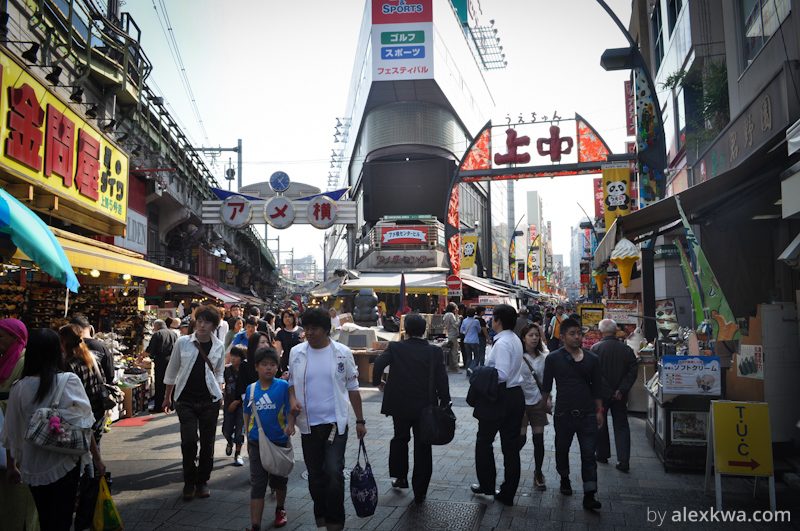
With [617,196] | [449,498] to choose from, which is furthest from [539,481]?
[617,196]

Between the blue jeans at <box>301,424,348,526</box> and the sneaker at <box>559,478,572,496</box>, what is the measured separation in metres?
2.37

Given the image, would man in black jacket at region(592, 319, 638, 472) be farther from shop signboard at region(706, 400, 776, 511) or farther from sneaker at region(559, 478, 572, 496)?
shop signboard at region(706, 400, 776, 511)

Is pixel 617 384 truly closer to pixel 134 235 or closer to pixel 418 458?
pixel 418 458

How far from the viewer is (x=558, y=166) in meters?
23.4

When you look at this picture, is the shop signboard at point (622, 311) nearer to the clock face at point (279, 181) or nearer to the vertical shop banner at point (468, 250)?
the clock face at point (279, 181)

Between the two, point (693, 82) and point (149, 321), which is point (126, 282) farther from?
point (693, 82)

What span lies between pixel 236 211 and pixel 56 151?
623 inches

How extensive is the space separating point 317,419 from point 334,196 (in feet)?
70.0

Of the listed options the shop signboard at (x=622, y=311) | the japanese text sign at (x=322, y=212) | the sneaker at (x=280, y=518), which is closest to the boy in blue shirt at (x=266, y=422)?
the sneaker at (x=280, y=518)

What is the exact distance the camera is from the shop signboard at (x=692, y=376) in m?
6.31

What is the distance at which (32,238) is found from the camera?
4.28m

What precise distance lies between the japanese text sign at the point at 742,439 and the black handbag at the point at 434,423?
7.81ft

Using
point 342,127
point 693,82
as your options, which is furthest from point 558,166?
point 342,127

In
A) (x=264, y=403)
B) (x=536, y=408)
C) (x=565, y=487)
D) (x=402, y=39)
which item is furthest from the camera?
(x=402, y=39)
